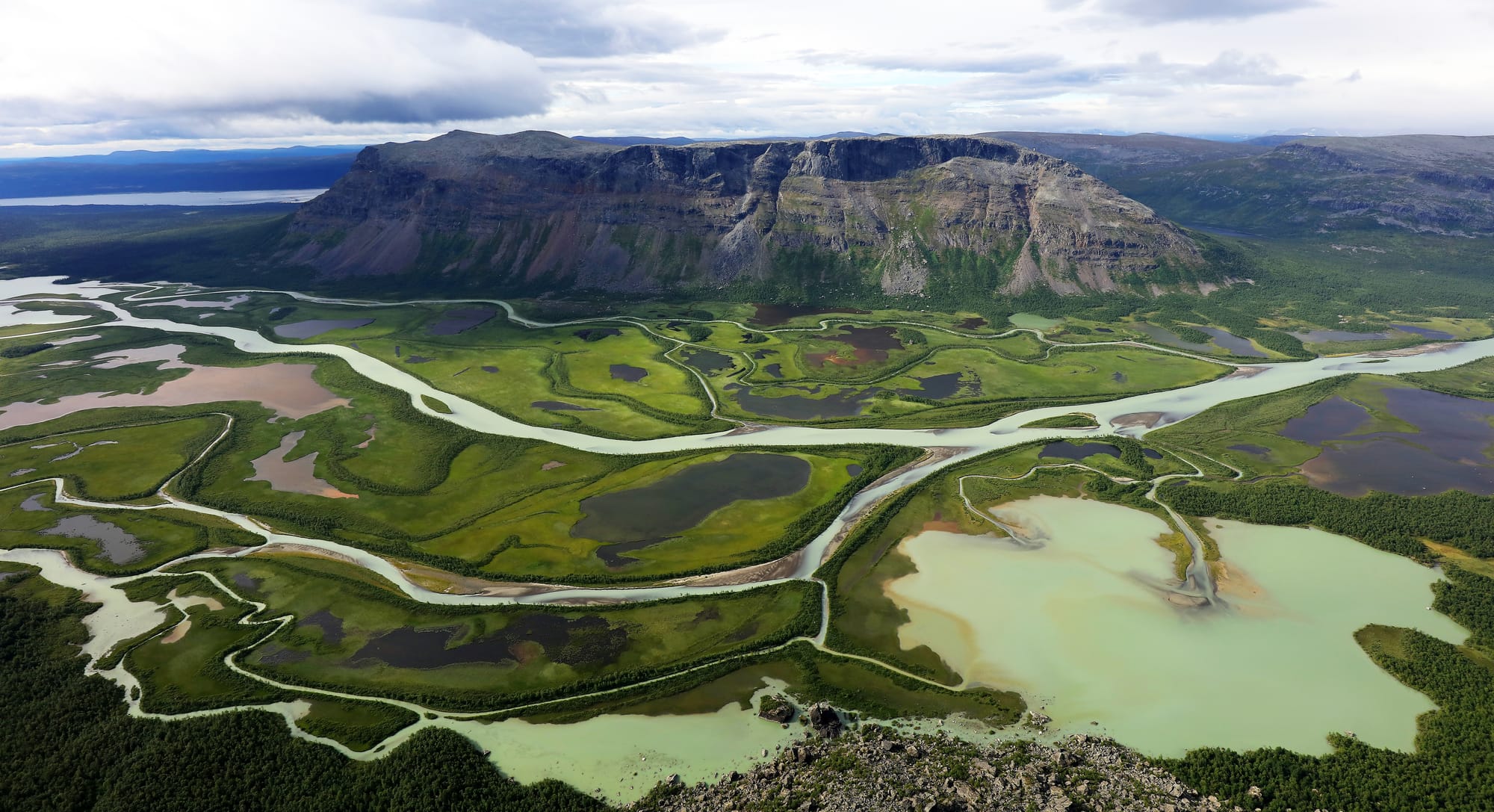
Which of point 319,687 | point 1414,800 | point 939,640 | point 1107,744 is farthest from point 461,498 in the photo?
point 1414,800

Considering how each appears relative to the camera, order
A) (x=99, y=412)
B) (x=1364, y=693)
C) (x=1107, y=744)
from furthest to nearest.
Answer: (x=99, y=412)
(x=1364, y=693)
(x=1107, y=744)

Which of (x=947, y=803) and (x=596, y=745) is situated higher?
(x=947, y=803)

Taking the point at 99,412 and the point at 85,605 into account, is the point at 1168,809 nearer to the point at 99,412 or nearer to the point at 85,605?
the point at 85,605

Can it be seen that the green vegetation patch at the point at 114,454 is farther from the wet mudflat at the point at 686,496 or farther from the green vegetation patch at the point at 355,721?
the wet mudflat at the point at 686,496

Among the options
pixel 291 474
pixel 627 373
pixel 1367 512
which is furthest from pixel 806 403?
pixel 291 474

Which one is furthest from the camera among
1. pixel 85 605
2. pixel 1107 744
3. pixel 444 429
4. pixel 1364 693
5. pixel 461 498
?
pixel 444 429

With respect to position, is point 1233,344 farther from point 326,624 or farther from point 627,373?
point 326,624

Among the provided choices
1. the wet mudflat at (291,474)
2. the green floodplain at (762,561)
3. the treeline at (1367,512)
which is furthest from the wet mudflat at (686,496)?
the treeline at (1367,512)
